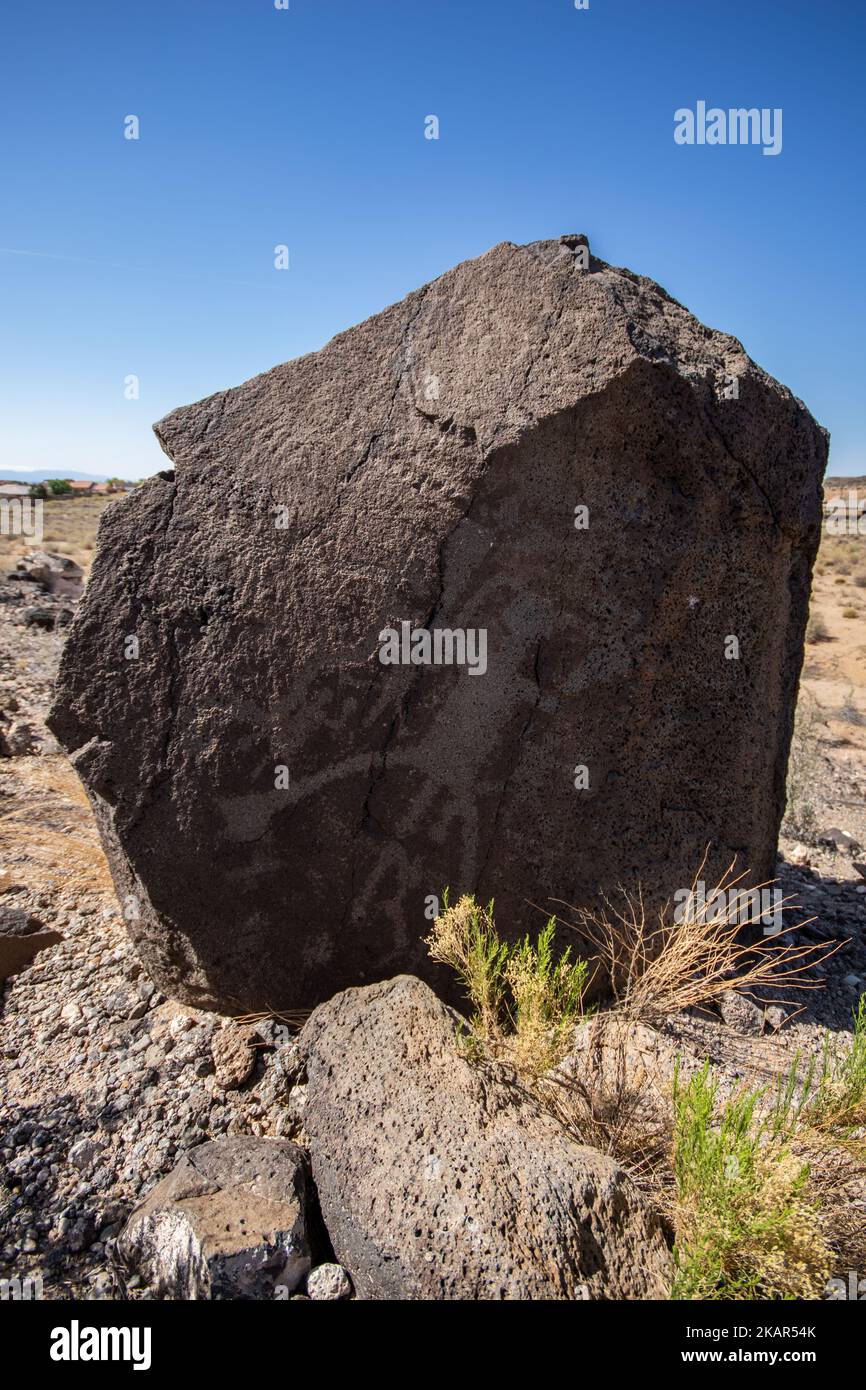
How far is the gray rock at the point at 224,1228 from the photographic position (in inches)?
73.7

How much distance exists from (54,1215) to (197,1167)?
41cm

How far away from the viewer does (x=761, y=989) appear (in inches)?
117

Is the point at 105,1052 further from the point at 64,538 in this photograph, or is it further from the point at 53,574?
the point at 64,538

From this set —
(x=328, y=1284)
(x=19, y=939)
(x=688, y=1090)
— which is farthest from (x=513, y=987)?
(x=19, y=939)

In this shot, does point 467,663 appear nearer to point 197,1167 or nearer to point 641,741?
point 641,741

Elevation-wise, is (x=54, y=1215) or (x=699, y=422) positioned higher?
(x=699, y=422)

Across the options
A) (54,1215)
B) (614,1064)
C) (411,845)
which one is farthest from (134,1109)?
(614,1064)

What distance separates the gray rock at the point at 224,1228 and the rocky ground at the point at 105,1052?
84mm

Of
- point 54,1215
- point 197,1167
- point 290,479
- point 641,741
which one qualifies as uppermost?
point 290,479

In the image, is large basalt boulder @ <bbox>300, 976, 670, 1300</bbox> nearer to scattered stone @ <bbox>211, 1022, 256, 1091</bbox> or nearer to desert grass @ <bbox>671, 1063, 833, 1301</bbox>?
desert grass @ <bbox>671, 1063, 833, 1301</bbox>

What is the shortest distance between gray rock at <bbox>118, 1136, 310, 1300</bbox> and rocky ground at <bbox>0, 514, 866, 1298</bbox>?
8 centimetres

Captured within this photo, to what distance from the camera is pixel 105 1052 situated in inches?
106

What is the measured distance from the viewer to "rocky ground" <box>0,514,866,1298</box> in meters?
2.18
